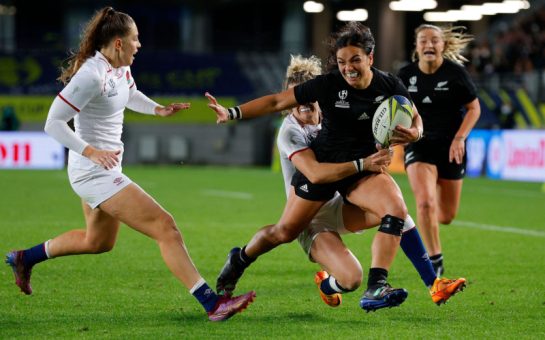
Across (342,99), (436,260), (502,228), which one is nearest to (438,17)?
(502,228)

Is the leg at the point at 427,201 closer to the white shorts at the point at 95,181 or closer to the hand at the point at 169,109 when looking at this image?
the hand at the point at 169,109

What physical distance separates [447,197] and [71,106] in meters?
4.16

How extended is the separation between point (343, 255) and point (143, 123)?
23623mm

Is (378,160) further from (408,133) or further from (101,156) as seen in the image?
(101,156)

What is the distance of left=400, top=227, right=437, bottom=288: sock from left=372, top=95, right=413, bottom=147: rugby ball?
782 mm

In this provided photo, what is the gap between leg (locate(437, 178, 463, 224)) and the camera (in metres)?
9.47

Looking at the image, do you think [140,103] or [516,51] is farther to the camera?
[516,51]

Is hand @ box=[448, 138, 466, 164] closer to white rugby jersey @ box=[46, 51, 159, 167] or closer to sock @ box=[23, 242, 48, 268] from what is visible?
white rugby jersey @ box=[46, 51, 159, 167]

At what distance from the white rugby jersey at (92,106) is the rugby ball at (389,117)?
1630mm

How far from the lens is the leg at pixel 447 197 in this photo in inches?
373

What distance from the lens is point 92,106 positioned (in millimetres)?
6770

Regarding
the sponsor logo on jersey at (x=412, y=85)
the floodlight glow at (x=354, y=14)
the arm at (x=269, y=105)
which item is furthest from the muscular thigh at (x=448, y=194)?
the floodlight glow at (x=354, y=14)

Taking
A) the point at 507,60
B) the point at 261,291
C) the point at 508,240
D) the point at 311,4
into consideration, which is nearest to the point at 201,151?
the point at 507,60

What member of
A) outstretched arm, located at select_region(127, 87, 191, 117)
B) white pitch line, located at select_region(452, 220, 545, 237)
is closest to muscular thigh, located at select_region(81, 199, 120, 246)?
outstretched arm, located at select_region(127, 87, 191, 117)
